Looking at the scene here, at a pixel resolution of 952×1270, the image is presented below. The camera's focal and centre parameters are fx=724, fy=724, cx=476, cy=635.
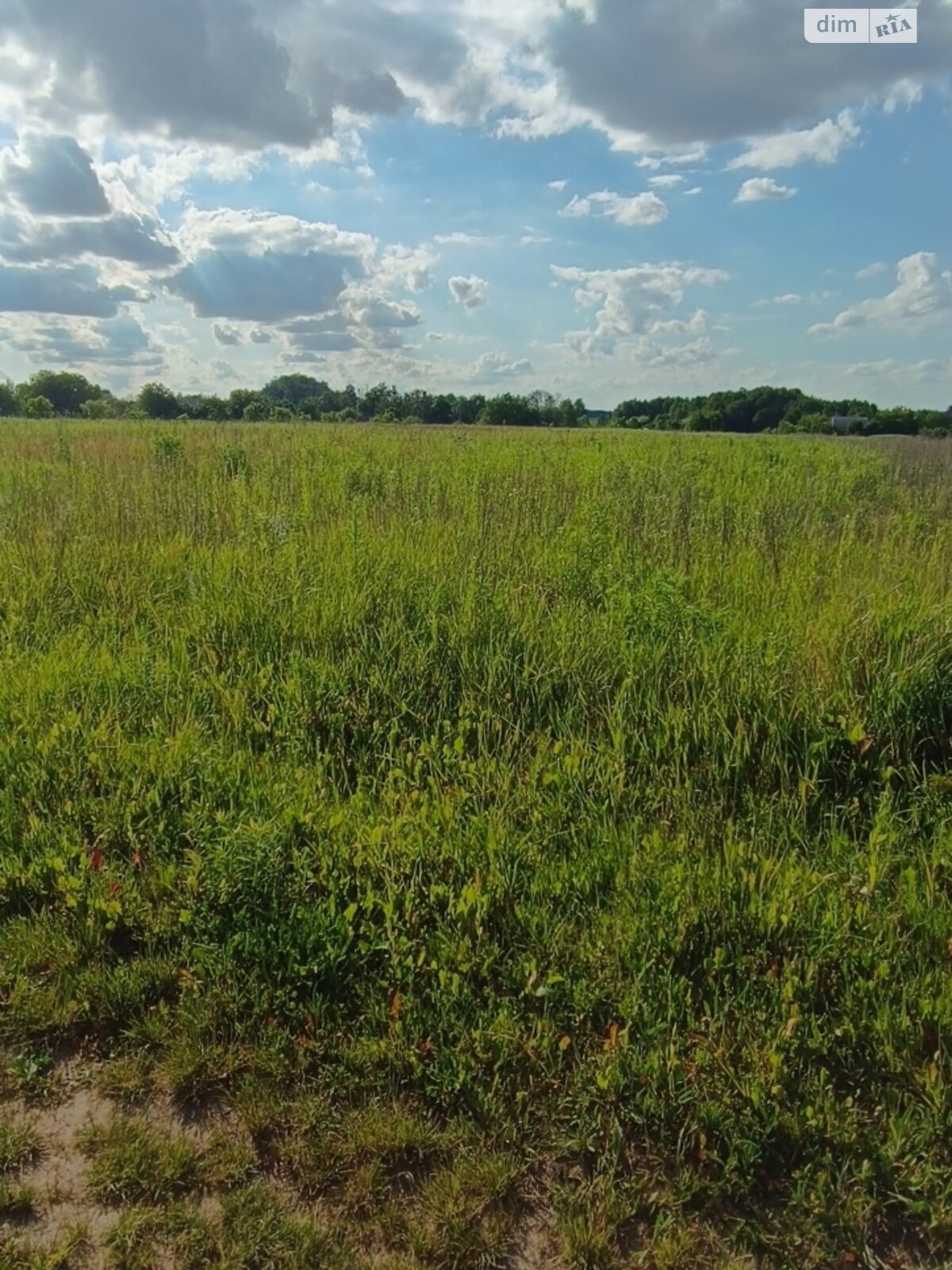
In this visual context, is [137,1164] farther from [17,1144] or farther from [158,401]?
[158,401]

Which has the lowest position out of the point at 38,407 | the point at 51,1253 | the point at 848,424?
the point at 51,1253

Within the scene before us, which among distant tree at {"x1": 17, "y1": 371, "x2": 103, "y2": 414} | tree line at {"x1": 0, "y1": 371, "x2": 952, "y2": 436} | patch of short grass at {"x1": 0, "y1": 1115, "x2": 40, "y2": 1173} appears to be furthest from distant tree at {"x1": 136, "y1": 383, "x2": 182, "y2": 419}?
patch of short grass at {"x1": 0, "y1": 1115, "x2": 40, "y2": 1173}

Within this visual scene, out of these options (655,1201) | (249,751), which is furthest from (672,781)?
(249,751)

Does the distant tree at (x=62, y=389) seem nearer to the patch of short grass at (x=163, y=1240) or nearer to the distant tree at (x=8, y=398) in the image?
the distant tree at (x=8, y=398)

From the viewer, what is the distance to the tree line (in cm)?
5550

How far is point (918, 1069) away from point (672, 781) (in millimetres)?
1382

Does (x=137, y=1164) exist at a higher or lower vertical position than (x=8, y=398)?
lower

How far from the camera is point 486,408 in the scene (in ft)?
237

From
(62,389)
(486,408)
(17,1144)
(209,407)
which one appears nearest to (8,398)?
(62,389)

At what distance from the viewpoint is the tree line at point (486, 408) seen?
55500 mm

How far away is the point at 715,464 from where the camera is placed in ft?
42.3

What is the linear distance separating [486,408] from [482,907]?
241 feet

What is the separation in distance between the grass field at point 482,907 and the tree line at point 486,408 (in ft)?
162

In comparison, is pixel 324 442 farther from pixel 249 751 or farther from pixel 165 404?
pixel 165 404
